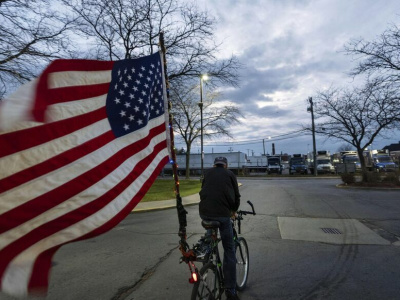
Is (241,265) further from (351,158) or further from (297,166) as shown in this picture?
(351,158)

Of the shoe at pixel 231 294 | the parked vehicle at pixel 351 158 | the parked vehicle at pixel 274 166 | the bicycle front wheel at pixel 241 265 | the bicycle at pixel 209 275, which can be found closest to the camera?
the bicycle at pixel 209 275

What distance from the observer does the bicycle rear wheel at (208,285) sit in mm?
2879

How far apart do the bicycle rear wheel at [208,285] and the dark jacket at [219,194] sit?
0.65m

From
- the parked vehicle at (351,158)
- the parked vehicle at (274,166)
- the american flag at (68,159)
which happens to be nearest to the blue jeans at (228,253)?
the american flag at (68,159)

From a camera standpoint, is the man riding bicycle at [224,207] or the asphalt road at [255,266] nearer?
the man riding bicycle at [224,207]

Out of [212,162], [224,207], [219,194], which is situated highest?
[212,162]

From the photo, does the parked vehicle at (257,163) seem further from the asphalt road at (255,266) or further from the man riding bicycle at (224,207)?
the man riding bicycle at (224,207)

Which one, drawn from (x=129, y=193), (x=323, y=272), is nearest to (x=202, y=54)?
(x=323, y=272)

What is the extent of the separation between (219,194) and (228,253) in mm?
748

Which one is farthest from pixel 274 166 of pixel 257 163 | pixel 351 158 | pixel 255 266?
pixel 255 266

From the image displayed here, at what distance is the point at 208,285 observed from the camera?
316 cm

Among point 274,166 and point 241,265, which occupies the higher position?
point 274,166

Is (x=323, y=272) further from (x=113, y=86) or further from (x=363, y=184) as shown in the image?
(x=363, y=184)

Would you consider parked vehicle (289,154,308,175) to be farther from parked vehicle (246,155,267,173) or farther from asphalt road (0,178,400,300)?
asphalt road (0,178,400,300)
